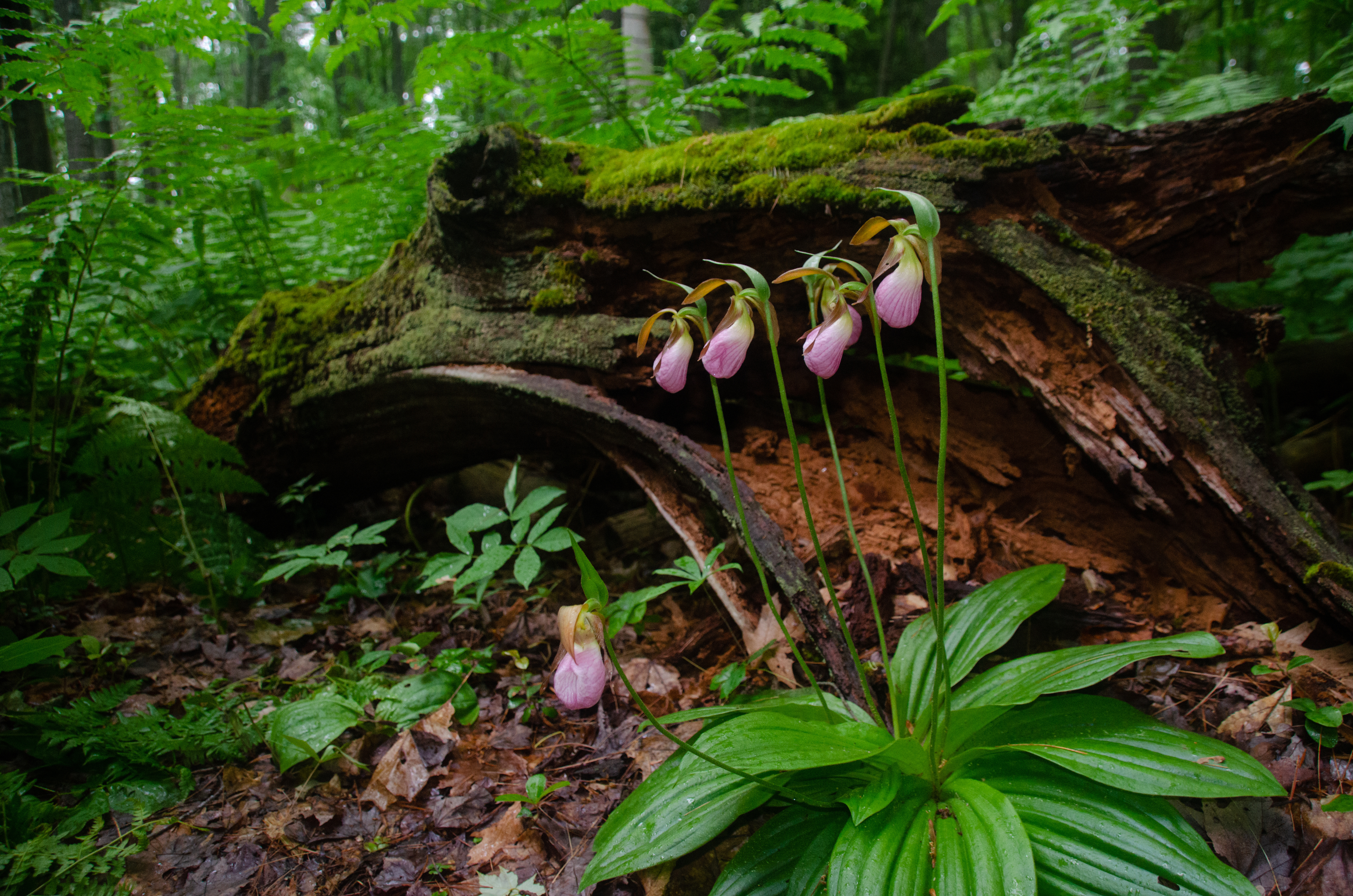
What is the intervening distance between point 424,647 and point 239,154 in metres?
3.28

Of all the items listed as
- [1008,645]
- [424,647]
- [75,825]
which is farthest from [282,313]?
[1008,645]

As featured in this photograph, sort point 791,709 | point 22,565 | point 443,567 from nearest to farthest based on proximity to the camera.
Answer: point 791,709, point 22,565, point 443,567

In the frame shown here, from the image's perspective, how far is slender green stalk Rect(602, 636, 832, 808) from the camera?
3.84ft

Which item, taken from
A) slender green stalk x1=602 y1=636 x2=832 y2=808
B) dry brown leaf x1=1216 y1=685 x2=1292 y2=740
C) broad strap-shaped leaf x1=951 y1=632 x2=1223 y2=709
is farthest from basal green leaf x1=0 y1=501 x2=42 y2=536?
dry brown leaf x1=1216 y1=685 x2=1292 y2=740

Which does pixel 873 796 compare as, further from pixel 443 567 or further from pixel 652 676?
pixel 443 567

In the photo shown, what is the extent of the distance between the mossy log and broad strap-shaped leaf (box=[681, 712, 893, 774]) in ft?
1.07

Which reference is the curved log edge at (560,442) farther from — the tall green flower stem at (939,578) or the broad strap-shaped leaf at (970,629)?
the tall green flower stem at (939,578)

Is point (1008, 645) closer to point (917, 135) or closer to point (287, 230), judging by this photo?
point (917, 135)

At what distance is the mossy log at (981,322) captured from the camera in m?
2.03

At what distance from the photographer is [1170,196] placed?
2.24m

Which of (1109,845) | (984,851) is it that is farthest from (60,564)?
(1109,845)

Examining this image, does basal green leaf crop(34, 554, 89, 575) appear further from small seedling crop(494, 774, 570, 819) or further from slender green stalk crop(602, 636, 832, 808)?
slender green stalk crop(602, 636, 832, 808)

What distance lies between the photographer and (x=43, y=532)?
2176 millimetres

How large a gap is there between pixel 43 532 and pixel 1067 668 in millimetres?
3239
